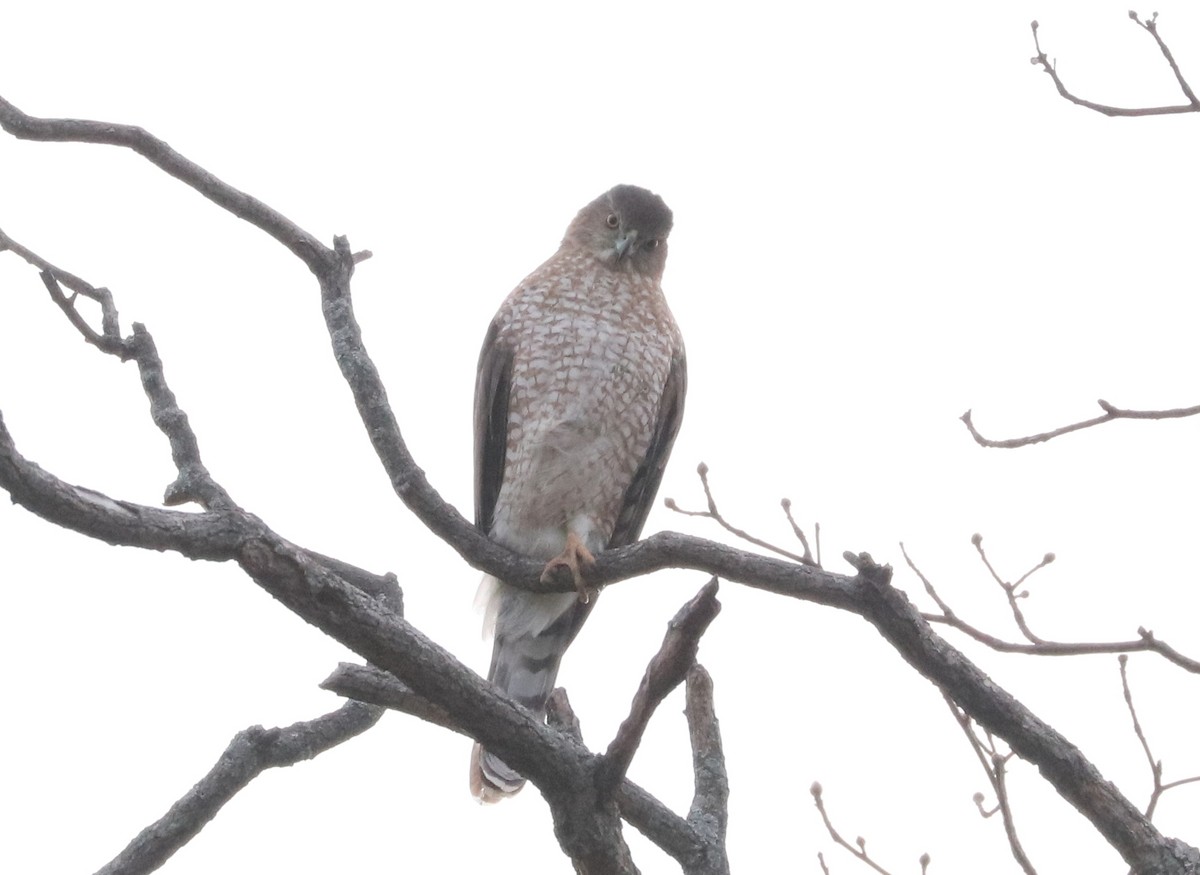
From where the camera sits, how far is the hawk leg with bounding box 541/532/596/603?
4.25 m

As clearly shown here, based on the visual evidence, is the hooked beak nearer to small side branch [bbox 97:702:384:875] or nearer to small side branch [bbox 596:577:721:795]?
small side branch [bbox 97:702:384:875]

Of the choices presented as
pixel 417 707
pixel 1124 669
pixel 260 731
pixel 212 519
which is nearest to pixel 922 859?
pixel 1124 669

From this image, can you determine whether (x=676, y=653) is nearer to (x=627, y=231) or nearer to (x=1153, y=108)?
(x=1153, y=108)

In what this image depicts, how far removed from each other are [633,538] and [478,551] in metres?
1.57

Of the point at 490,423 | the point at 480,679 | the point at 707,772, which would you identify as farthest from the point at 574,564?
the point at 480,679

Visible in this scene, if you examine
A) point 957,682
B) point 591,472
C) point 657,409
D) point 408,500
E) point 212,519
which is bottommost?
point 212,519

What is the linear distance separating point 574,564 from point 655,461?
1219mm

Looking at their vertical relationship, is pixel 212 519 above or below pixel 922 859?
below

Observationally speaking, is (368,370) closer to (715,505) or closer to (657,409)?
(715,505)

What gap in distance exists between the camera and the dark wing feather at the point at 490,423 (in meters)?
5.31

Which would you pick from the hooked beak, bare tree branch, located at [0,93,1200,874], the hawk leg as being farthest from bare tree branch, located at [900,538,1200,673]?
the hooked beak

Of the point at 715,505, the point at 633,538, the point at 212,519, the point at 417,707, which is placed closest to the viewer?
the point at 212,519

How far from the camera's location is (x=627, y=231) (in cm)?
581

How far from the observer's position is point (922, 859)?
11.6 ft
